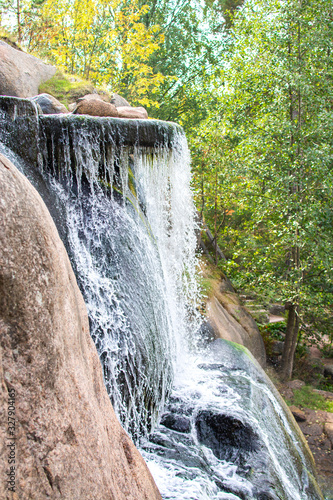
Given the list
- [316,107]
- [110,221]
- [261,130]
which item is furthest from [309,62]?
[110,221]

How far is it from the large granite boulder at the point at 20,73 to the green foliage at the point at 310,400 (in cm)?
758

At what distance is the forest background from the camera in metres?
7.71

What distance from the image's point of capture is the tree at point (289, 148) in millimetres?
7590

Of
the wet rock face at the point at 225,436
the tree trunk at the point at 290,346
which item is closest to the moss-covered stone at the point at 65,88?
the wet rock face at the point at 225,436

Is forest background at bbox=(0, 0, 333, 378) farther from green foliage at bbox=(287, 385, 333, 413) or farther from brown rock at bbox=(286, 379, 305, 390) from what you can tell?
green foliage at bbox=(287, 385, 333, 413)

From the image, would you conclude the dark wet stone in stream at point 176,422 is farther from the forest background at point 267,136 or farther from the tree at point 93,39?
the tree at point 93,39

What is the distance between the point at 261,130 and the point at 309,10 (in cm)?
250

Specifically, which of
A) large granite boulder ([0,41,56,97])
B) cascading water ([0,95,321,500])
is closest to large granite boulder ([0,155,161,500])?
cascading water ([0,95,321,500])

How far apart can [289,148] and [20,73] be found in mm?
5308

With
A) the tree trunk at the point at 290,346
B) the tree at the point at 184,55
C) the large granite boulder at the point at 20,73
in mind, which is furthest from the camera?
the tree at the point at 184,55

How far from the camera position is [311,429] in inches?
266

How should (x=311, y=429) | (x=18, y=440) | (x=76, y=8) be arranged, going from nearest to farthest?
(x=18, y=440) → (x=311, y=429) → (x=76, y=8)

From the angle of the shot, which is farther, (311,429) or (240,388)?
(311,429)

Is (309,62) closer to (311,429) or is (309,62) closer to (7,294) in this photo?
(311,429)
